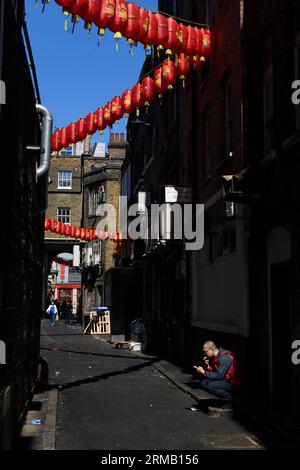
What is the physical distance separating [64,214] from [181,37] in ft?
140

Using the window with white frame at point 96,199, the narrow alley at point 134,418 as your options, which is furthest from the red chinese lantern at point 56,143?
the window with white frame at point 96,199

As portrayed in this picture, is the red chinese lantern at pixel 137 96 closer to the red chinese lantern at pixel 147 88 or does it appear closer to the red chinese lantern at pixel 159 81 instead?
the red chinese lantern at pixel 147 88

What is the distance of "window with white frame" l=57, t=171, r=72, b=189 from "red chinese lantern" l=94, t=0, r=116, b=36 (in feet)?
146

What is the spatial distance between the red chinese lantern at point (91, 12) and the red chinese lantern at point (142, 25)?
881 millimetres

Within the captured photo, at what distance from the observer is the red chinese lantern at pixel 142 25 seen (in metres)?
9.41

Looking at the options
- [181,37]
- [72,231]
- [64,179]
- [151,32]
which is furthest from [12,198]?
[64,179]

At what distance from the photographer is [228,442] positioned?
Result: 298 inches

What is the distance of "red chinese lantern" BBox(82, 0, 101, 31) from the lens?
8.65 metres

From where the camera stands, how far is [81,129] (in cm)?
1294

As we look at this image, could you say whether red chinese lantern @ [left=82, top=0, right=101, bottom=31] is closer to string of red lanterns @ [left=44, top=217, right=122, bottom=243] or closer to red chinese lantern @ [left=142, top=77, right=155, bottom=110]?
red chinese lantern @ [left=142, top=77, right=155, bottom=110]

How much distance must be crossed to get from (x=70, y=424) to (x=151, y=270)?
1652 cm

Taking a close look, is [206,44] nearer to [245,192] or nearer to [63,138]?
[245,192]

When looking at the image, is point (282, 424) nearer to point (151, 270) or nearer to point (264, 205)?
point (264, 205)

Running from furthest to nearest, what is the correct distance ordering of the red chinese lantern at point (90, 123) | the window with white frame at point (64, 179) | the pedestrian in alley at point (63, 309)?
1. the window with white frame at point (64, 179)
2. the pedestrian in alley at point (63, 309)
3. the red chinese lantern at point (90, 123)
